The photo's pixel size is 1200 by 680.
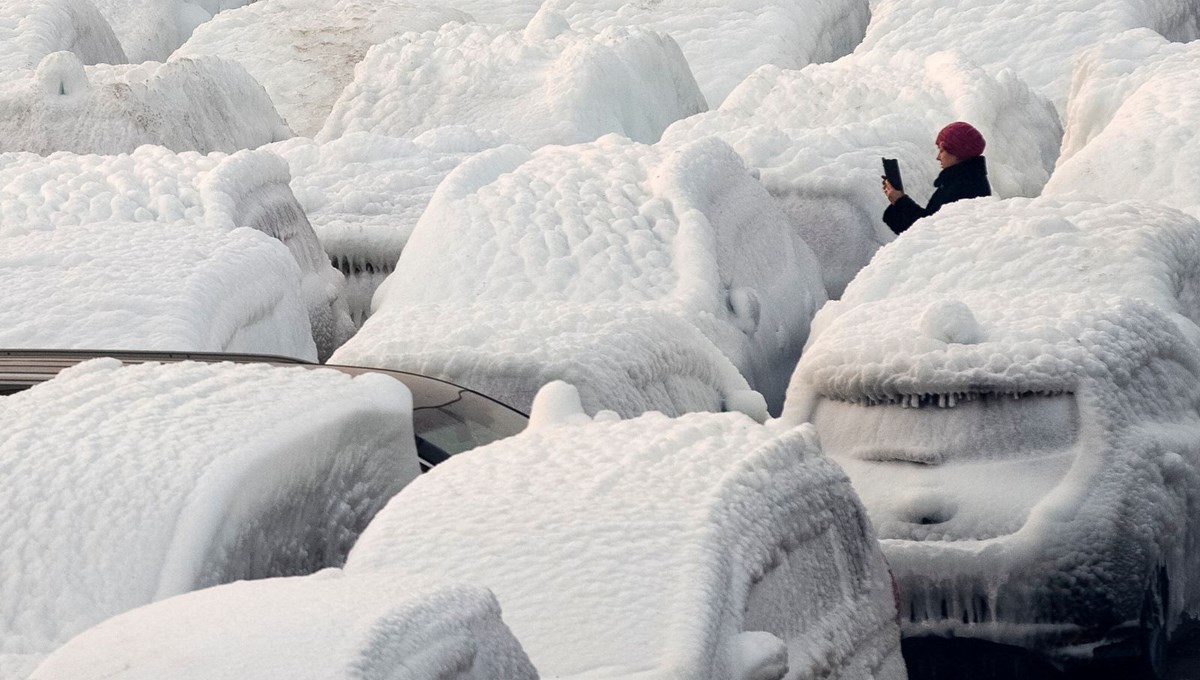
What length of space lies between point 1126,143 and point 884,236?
856mm

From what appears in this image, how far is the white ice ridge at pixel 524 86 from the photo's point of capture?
30.1 feet

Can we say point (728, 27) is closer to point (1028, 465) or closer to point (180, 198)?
point (180, 198)

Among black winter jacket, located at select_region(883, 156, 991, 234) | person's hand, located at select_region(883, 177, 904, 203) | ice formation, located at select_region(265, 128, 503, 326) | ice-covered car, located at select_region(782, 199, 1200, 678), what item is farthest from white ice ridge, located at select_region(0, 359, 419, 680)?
black winter jacket, located at select_region(883, 156, 991, 234)

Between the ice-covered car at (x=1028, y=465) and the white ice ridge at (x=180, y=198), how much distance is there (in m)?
2.17

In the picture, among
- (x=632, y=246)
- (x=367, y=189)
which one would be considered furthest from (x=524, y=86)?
(x=632, y=246)

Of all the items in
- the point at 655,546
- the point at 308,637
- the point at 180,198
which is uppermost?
the point at 308,637

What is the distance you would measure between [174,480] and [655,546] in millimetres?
644

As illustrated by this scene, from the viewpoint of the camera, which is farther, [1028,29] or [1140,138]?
[1028,29]

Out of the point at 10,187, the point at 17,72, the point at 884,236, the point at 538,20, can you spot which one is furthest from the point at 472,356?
the point at 538,20

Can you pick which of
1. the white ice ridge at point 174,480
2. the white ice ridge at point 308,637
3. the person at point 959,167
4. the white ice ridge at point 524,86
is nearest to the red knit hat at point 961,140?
the person at point 959,167

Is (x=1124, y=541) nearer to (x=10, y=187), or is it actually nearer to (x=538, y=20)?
(x=10, y=187)

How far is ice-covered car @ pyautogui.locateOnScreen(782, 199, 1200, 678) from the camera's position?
3838 millimetres

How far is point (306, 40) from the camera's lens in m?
11.4

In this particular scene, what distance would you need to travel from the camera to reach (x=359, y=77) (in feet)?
32.3
